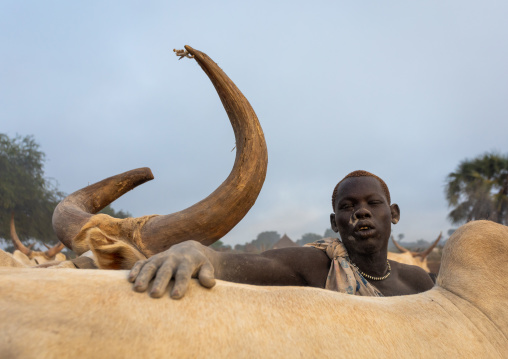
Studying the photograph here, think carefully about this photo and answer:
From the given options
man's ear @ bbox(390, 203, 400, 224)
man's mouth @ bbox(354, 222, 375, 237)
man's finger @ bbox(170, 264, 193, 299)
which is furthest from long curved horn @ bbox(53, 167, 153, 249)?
man's ear @ bbox(390, 203, 400, 224)

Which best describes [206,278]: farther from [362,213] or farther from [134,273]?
[362,213]

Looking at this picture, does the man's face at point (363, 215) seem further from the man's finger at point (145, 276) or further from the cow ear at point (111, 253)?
the man's finger at point (145, 276)

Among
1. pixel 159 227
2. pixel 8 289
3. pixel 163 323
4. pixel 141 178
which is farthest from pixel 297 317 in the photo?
pixel 141 178

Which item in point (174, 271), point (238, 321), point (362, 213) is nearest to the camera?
point (238, 321)

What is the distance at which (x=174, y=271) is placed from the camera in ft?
4.12

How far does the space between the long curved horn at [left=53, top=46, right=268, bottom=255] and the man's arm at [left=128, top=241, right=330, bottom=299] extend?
0.69 feet

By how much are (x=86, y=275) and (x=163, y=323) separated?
0.97ft

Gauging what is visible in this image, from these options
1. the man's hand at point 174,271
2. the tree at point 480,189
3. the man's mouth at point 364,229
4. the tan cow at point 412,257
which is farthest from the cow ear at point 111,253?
the tree at point 480,189

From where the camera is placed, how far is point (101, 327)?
3.31ft

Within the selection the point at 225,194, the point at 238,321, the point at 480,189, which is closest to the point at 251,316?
the point at 238,321

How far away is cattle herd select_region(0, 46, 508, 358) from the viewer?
3.25ft

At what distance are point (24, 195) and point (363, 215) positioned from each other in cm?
2108

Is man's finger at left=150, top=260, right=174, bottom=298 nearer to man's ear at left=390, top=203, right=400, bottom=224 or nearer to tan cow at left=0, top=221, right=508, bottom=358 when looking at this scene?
tan cow at left=0, top=221, right=508, bottom=358

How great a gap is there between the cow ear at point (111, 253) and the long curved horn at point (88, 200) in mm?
487
